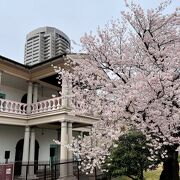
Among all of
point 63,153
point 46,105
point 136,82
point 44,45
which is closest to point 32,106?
point 46,105

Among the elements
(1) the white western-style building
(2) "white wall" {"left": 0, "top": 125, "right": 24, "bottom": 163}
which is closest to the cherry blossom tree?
(1) the white western-style building

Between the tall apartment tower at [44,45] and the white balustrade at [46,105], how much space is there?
9518 mm

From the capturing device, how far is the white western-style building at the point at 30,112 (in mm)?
13266

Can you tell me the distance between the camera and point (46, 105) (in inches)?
572

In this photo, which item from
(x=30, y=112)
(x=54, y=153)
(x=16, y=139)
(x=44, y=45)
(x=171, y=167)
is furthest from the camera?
(x=44, y=45)

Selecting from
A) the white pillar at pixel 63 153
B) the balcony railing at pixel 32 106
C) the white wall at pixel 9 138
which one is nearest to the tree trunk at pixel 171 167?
the white pillar at pixel 63 153

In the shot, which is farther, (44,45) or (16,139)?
(44,45)

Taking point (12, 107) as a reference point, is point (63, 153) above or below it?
below

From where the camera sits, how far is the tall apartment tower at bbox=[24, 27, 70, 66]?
2483cm

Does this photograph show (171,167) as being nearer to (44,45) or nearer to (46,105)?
(46,105)

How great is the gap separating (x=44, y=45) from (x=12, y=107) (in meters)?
14.8

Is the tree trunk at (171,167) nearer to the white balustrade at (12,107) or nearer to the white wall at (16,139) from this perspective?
the white balustrade at (12,107)

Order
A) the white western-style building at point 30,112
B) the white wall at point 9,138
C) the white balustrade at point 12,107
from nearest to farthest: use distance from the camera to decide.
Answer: the white western-style building at point 30,112
the white balustrade at point 12,107
the white wall at point 9,138

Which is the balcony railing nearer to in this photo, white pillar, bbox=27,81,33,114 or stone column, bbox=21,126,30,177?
white pillar, bbox=27,81,33,114
